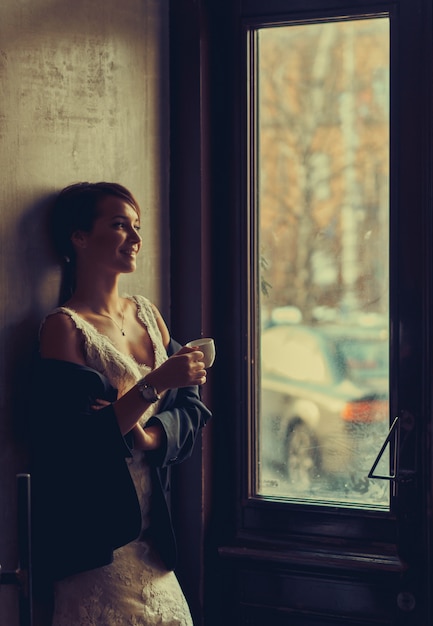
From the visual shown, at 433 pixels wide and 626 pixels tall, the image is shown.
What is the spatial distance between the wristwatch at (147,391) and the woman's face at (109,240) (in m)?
0.35

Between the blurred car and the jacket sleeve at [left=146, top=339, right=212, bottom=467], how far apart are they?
1.44ft

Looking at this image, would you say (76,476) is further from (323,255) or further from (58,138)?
(323,255)

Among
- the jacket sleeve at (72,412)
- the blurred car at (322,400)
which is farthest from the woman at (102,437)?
the blurred car at (322,400)

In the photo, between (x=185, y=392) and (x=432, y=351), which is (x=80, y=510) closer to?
(x=185, y=392)

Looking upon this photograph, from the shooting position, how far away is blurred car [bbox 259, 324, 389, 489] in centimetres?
273

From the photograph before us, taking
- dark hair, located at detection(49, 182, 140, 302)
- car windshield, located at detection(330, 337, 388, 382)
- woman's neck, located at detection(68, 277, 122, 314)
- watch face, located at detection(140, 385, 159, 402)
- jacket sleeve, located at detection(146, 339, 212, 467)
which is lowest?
jacket sleeve, located at detection(146, 339, 212, 467)

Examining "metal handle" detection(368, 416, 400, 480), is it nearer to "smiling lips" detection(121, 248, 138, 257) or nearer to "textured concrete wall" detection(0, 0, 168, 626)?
"textured concrete wall" detection(0, 0, 168, 626)

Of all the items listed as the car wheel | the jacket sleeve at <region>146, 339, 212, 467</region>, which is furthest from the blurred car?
the jacket sleeve at <region>146, 339, 212, 467</region>

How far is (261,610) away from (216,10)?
77.7 inches

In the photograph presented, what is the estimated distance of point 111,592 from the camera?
210 centimetres

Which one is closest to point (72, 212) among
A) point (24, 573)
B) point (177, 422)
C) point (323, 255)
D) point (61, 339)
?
point (61, 339)

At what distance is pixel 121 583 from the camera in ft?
6.97

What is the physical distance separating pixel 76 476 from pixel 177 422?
0.34 metres

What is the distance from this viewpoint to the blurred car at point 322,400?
273 cm
